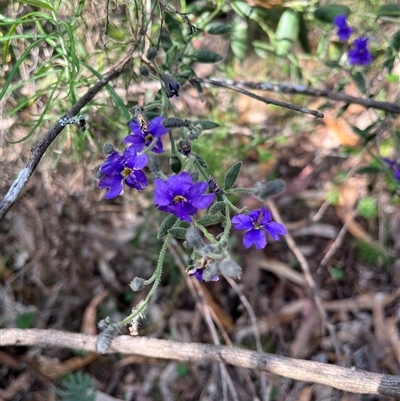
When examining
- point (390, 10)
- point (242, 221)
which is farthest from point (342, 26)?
point (242, 221)

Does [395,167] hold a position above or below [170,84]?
above

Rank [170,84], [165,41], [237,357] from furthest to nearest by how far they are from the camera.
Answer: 1. [165,41]
2. [237,357]
3. [170,84]

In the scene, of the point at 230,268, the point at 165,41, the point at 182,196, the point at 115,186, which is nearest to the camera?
the point at 230,268

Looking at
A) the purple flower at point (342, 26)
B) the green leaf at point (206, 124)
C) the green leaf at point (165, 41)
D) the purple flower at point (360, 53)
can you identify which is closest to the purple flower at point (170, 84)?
the green leaf at point (206, 124)

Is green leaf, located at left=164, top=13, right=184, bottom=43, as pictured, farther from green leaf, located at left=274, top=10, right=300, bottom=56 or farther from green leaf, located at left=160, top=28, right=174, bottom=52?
green leaf, located at left=274, top=10, right=300, bottom=56

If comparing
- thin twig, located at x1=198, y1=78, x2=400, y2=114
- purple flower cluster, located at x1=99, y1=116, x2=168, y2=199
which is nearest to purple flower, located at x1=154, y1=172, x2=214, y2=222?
purple flower cluster, located at x1=99, y1=116, x2=168, y2=199

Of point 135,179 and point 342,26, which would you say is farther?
point 342,26

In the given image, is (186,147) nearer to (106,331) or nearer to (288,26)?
(106,331)
